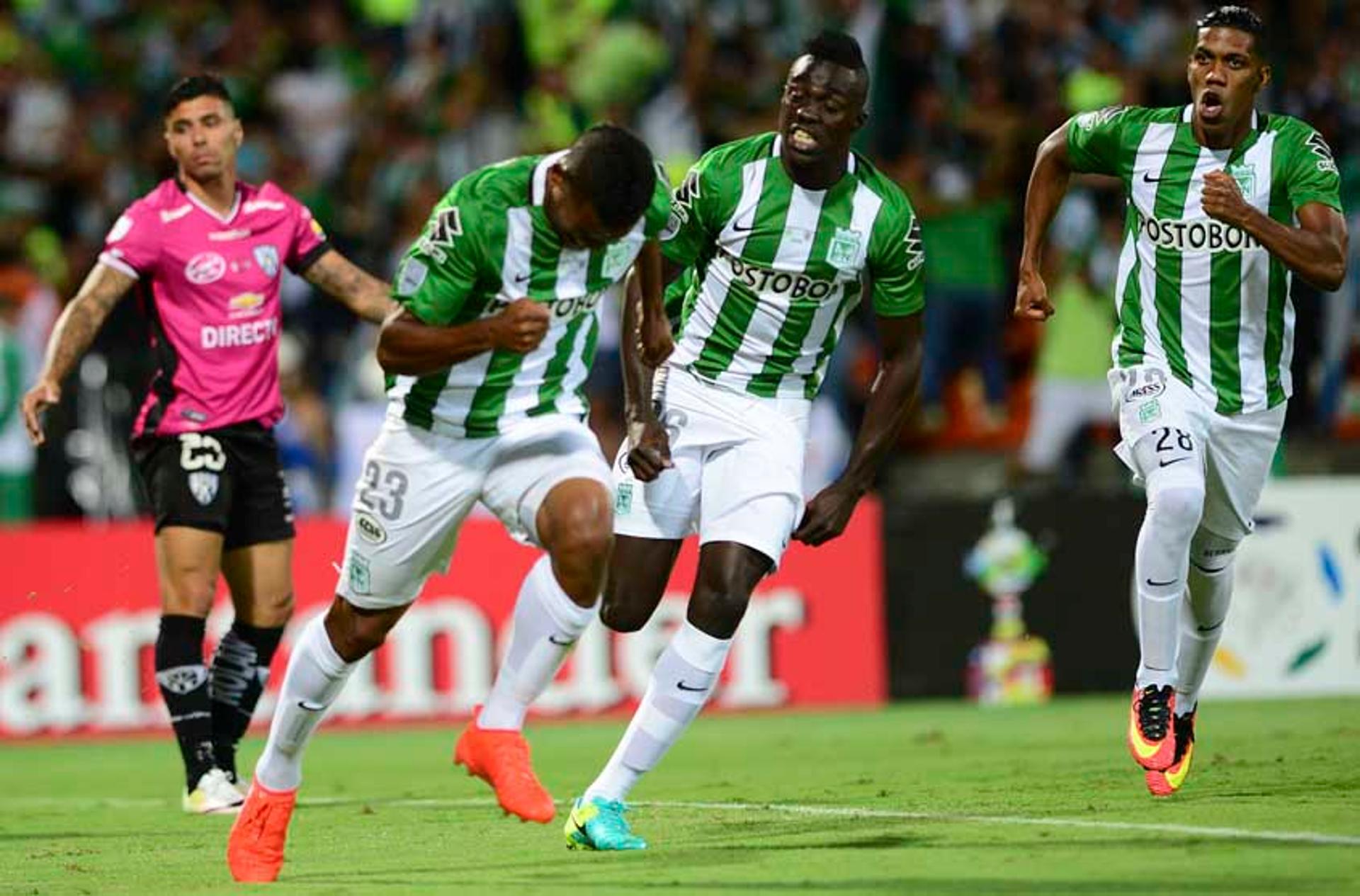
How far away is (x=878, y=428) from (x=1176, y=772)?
5.46 feet

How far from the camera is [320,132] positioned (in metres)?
18.5

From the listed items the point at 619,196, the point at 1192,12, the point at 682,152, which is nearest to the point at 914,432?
the point at 682,152

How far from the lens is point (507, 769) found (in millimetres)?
7012

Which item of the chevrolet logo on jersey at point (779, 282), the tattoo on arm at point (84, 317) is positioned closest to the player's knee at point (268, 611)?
the tattoo on arm at point (84, 317)

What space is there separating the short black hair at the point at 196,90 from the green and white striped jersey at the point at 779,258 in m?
2.38

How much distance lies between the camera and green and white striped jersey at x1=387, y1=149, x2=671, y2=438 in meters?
Result: 6.90

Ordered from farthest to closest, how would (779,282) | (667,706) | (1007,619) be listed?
(1007,619) → (779,282) → (667,706)

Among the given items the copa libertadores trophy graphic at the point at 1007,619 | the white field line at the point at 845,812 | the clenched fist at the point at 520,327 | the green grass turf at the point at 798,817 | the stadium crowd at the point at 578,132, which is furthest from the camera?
the stadium crowd at the point at 578,132

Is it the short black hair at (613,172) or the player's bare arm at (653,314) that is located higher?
the short black hair at (613,172)

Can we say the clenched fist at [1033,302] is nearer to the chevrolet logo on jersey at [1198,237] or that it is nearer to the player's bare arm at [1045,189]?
the player's bare arm at [1045,189]

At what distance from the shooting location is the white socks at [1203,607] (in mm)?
8867

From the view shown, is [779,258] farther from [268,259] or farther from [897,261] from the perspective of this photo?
[268,259]

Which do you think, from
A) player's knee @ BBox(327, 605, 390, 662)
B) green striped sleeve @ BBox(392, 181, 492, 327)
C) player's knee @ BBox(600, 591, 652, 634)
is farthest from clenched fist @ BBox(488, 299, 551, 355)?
player's knee @ BBox(600, 591, 652, 634)

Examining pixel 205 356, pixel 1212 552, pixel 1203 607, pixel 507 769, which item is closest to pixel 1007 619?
pixel 1203 607
